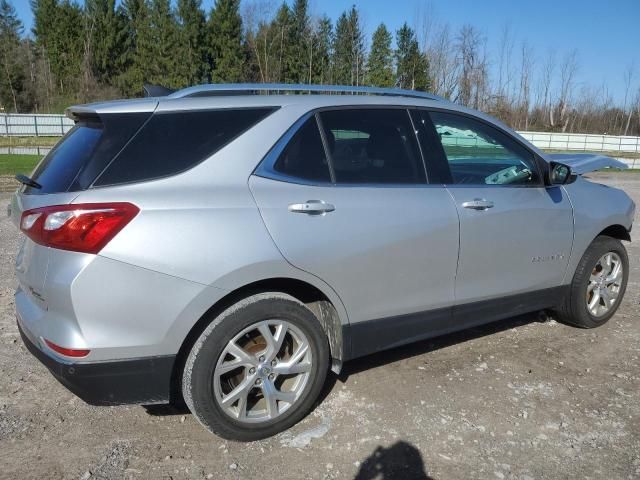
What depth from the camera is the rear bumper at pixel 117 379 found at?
8.44 feet

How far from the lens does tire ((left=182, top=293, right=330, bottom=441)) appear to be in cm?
277

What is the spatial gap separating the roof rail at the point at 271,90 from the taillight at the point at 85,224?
2.73 feet

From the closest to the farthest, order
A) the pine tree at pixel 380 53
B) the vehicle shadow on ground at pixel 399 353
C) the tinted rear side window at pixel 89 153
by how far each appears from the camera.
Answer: the tinted rear side window at pixel 89 153, the vehicle shadow on ground at pixel 399 353, the pine tree at pixel 380 53

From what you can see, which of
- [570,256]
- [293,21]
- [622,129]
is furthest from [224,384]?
[622,129]

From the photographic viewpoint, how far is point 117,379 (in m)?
2.62

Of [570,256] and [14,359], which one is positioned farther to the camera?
[570,256]

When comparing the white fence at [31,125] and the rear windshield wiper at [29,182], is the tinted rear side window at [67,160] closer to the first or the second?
the rear windshield wiper at [29,182]

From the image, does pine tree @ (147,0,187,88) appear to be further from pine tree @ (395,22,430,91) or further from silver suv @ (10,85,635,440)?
silver suv @ (10,85,635,440)

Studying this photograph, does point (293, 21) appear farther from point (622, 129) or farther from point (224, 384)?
point (224, 384)

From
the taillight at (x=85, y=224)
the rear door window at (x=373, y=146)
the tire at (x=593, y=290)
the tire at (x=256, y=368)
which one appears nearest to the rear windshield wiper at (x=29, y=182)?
the taillight at (x=85, y=224)

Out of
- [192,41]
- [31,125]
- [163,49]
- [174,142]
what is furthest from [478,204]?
[163,49]

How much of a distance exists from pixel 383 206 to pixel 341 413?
48.8 inches

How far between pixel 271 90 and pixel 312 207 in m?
0.87

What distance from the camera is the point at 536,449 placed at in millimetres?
2994
